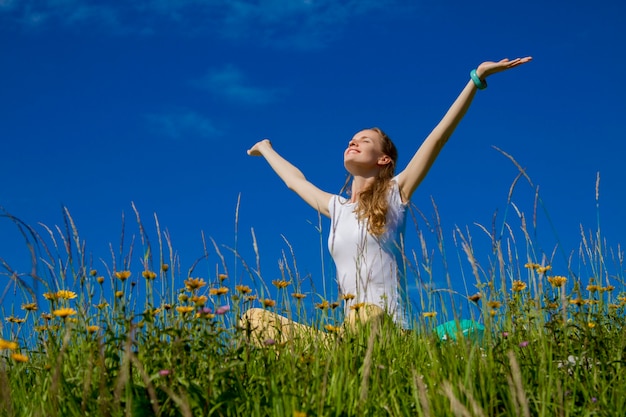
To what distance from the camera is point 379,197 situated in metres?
4.92

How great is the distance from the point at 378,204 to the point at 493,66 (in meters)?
1.25

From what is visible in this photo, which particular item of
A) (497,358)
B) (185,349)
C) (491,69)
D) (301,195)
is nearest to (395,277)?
(301,195)

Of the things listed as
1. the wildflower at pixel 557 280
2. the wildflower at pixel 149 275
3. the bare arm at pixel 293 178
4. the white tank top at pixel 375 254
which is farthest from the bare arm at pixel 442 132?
the wildflower at pixel 149 275

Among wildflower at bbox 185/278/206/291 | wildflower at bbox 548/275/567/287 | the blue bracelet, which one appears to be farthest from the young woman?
wildflower at bbox 185/278/206/291

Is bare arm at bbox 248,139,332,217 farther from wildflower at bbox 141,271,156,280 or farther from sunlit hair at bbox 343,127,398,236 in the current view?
wildflower at bbox 141,271,156,280

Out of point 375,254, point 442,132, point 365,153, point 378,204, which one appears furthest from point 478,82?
point 375,254

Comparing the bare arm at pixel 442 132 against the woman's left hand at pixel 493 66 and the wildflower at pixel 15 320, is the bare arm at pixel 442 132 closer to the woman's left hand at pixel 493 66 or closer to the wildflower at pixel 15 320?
the woman's left hand at pixel 493 66

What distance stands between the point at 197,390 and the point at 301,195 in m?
3.43

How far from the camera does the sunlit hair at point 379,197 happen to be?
4.75m

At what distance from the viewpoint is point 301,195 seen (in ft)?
18.3

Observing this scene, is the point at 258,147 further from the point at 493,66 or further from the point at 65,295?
the point at 65,295

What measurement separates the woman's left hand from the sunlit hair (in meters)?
0.93

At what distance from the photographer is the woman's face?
514 cm

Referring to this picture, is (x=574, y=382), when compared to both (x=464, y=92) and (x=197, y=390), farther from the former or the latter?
(x=464, y=92)
